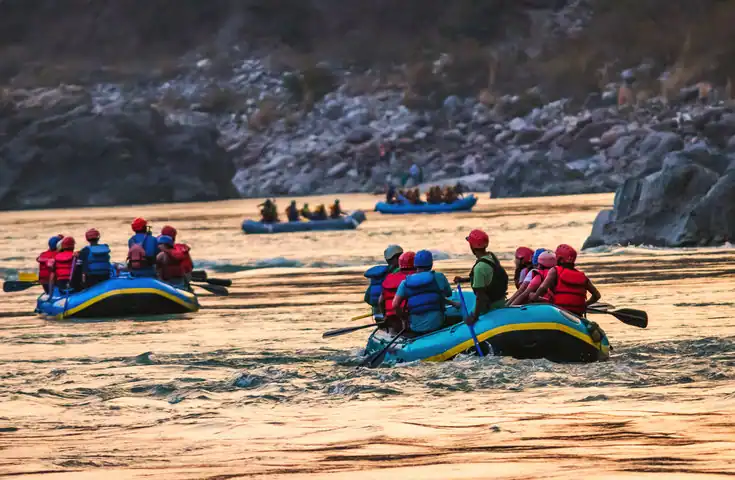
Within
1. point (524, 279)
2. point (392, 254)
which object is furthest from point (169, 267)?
point (524, 279)

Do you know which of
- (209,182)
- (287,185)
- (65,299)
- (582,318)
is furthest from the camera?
(287,185)

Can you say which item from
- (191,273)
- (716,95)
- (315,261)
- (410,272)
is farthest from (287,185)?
(410,272)

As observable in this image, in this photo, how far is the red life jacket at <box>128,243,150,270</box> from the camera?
92.2ft

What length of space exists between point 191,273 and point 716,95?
146987 mm

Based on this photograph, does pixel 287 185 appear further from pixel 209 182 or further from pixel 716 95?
pixel 716 95

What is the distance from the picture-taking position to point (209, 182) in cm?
13100

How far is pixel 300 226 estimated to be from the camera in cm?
6381

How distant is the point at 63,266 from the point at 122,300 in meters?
1.59

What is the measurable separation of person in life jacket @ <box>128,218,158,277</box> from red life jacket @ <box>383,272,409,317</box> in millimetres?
9455

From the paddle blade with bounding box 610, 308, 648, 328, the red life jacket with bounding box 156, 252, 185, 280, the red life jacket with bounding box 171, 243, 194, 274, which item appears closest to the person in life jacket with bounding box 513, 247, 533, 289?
the paddle blade with bounding box 610, 308, 648, 328

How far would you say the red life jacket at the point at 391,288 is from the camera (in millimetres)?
19422

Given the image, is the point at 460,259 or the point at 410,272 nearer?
the point at 410,272

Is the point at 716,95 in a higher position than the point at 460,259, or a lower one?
higher

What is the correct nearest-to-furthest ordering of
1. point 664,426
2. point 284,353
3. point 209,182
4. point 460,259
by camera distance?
1. point 664,426
2. point 284,353
3. point 460,259
4. point 209,182
